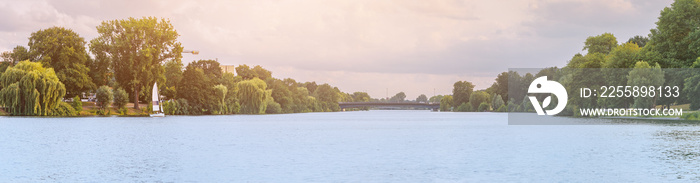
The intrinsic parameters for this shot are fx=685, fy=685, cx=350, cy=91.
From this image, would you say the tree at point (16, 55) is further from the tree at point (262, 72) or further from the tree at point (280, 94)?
the tree at point (262, 72)

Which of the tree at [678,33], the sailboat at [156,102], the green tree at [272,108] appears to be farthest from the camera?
the green tree at [272,108]

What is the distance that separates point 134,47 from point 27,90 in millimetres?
20471

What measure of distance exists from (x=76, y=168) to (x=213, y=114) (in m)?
90.1

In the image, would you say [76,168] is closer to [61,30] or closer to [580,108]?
[61,30]

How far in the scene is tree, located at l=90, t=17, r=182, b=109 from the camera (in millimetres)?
94062

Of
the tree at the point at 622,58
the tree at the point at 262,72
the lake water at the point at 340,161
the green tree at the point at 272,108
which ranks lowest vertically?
the lake water at the point at 340,161

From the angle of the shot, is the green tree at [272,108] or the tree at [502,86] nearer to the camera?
the green tree at [272,108]

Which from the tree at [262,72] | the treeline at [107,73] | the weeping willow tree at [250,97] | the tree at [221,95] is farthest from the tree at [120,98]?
the tree at [262,72]

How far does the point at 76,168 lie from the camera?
24.6m

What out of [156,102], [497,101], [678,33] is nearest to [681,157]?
[678,33]

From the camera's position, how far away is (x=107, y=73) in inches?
4008

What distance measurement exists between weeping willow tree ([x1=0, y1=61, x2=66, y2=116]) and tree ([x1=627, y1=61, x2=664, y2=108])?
222 feet

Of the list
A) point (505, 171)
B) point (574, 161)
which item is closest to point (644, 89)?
point (574, 161)

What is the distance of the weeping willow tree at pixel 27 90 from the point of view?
76.6 m
